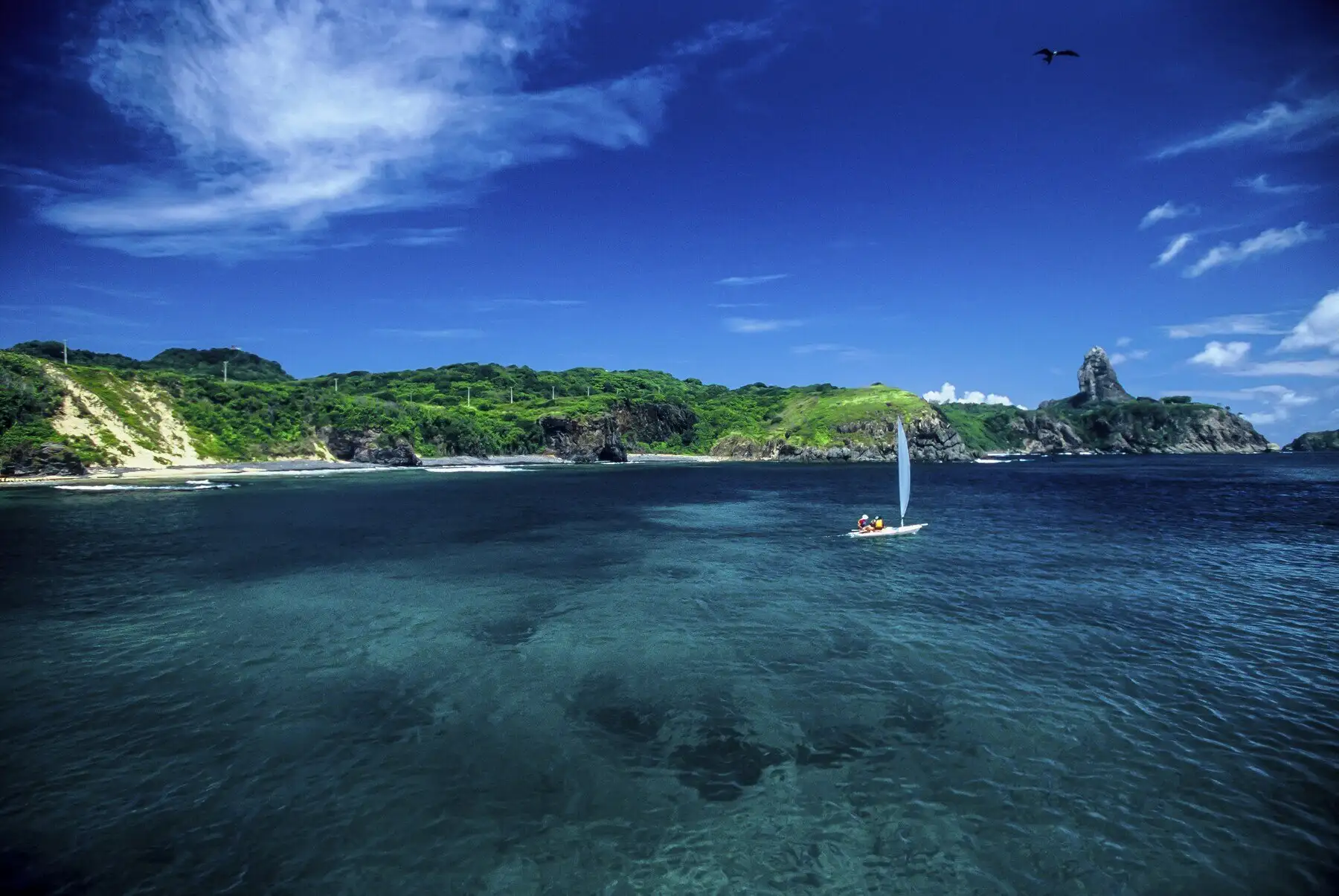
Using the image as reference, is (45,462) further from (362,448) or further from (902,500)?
(902,500)

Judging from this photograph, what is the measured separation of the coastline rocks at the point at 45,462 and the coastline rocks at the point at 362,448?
6313cm

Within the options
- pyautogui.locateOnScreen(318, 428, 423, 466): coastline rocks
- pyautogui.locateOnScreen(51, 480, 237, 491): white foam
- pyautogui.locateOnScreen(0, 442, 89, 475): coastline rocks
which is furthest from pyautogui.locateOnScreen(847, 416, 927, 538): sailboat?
pyautogui.locateOnScreen(318, 428, 423, 466): coastline rocks

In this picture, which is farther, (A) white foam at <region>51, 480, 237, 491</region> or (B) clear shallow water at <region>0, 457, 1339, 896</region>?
(A) white foam at <region>51, 480, 237, 491</region>

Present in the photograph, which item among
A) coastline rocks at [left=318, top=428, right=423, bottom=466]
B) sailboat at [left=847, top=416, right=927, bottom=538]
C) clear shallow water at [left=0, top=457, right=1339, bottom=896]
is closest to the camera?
clear shallow water at [left=0, top=457, right=1339, bottom=896]

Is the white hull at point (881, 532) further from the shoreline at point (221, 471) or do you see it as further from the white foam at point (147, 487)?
the shoreline at point (221, 471)

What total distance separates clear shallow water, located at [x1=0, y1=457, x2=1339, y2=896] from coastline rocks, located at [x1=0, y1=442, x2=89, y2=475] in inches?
3922

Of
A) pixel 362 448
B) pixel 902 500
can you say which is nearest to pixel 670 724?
pixel 902 500

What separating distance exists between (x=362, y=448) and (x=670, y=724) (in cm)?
18950

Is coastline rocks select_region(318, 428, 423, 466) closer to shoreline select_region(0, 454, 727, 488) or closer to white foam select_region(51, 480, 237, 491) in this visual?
shoreline select_region(0, 454, 727, 488)

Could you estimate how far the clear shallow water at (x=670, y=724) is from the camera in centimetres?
1397

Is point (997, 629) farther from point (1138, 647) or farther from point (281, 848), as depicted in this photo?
point (281, 848)

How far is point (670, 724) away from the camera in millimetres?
20531

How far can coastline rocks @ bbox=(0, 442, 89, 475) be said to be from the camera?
4582 inches

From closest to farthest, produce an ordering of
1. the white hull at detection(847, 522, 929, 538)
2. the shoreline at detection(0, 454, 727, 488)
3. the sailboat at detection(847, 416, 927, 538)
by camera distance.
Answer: the white hull at detection(847, 522, 929, 538) → the sailboat at detection(847, 416, 927, 538) → the shoreline at detection(0, 454, 727, 488)
